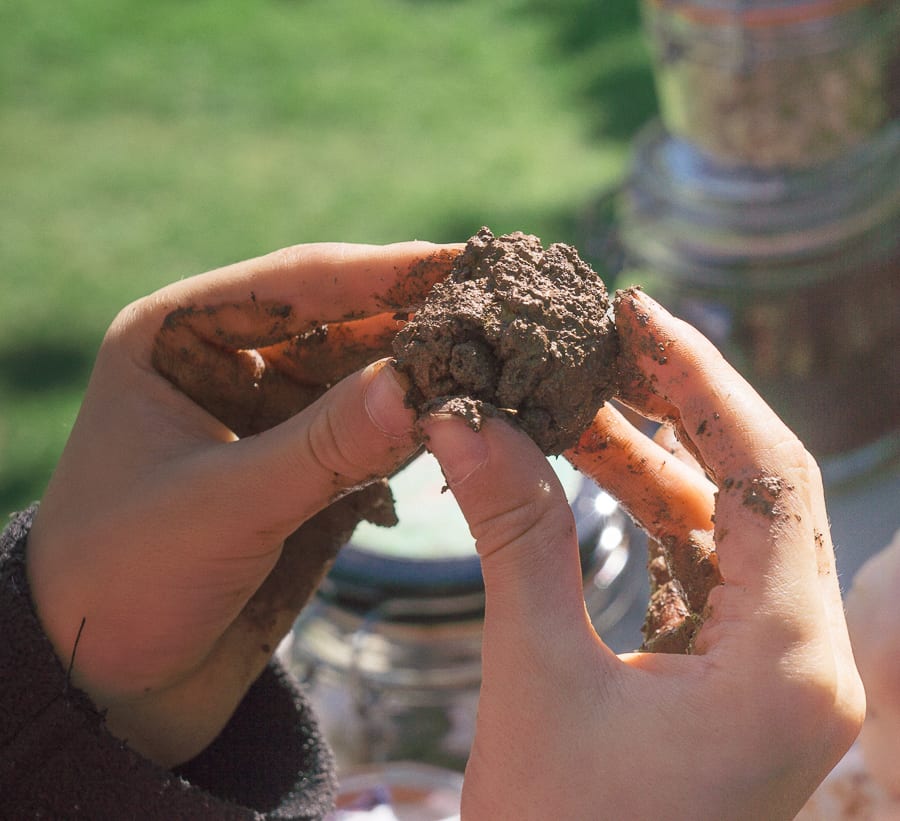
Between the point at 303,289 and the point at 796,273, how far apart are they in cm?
160

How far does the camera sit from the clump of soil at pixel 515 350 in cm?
103

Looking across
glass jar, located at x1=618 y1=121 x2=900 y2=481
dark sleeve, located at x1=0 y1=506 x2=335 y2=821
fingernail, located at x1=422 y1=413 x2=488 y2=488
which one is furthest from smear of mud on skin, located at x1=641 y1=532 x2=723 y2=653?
glass jar, located at x1=618 y1=121 x2=900 y2=481

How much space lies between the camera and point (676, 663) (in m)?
0.90

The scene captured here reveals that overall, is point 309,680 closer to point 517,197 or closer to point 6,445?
point 6,445

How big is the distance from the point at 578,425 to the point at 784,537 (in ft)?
0.83

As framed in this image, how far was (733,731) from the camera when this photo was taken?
0.87m

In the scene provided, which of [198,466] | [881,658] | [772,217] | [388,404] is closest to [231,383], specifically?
[198,466]

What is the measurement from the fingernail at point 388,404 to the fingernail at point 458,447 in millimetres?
65

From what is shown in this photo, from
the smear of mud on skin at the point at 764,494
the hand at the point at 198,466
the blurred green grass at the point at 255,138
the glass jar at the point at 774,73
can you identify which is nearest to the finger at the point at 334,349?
the hand at the point at 198,466

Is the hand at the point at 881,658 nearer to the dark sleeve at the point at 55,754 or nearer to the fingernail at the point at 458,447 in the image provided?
the fingernail at the point at 458,447

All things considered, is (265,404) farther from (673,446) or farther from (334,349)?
(673,446)

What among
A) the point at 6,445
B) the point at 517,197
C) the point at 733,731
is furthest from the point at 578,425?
the point at 517,197

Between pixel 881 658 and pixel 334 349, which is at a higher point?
pixel 334 349

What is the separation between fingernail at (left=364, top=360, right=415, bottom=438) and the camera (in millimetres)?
1037
